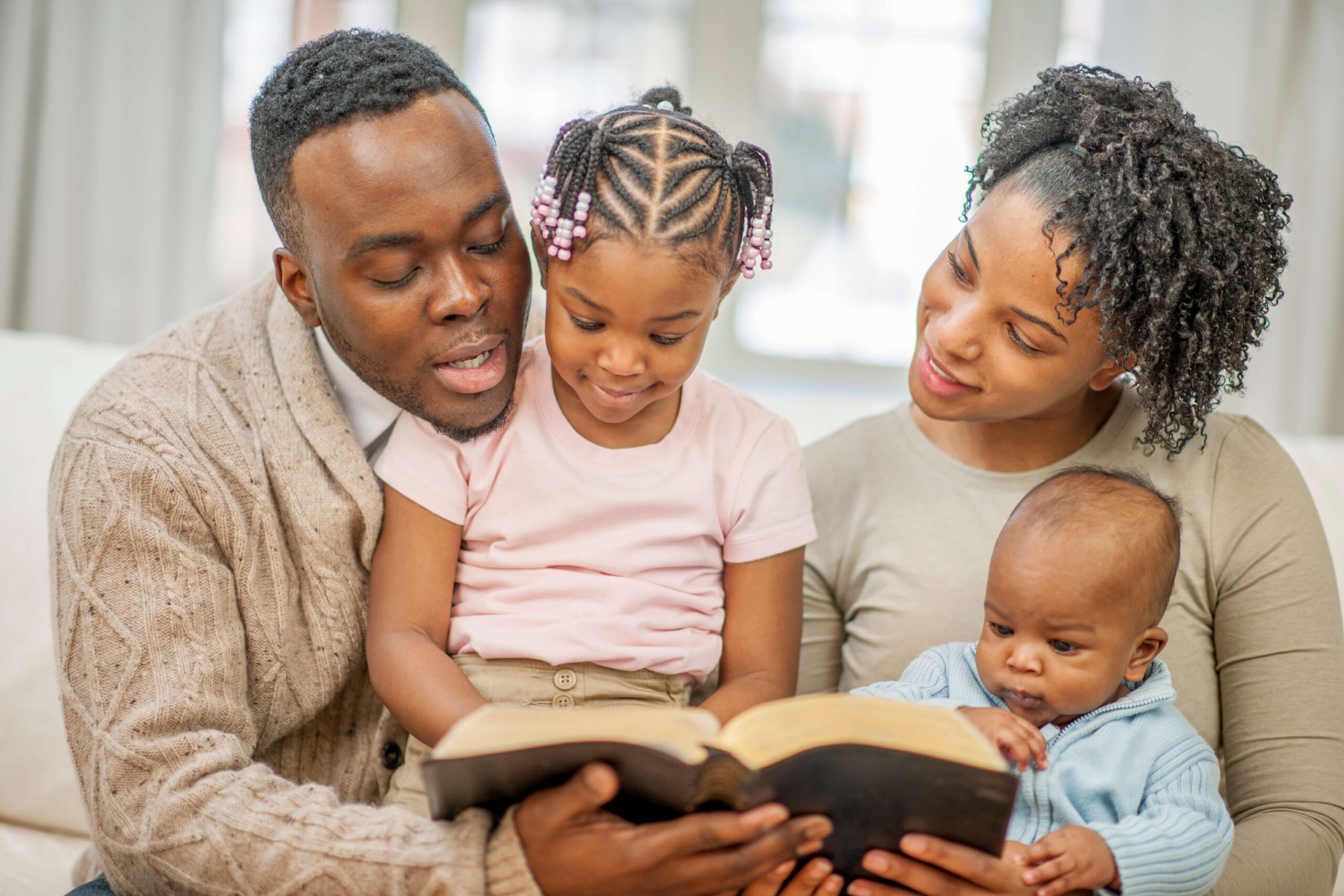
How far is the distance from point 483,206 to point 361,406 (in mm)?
396

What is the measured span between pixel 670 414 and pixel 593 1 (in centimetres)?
249

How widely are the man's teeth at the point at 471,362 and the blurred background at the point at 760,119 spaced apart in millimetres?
2058

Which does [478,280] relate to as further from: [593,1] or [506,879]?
[593,1]

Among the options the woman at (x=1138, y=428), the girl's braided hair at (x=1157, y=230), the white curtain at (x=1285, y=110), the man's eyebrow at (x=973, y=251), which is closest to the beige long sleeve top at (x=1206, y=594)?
the woman at (x=1138, y=428)

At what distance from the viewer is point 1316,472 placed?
2268mm

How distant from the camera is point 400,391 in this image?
5.19 ft

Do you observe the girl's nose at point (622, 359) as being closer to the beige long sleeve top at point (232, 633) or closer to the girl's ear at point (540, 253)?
the girl's ear at point (540, 253)

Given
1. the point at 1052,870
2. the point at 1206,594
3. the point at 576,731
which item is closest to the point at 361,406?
the point at 576,731

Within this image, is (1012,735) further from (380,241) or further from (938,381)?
(380,241)

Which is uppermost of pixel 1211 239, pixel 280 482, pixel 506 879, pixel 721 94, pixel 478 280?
pixel 721 94

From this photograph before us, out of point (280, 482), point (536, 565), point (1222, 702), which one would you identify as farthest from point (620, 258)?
point (1222, 702)

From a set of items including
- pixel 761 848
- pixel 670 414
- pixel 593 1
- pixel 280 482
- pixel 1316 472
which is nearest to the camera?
pixel 761 848

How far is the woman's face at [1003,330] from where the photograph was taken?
161cm

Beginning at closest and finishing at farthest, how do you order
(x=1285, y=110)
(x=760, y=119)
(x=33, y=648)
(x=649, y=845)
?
(x=649, y=845) → (x=33, y=648) → (x=1285, y=110) → (x=760, y=119)
